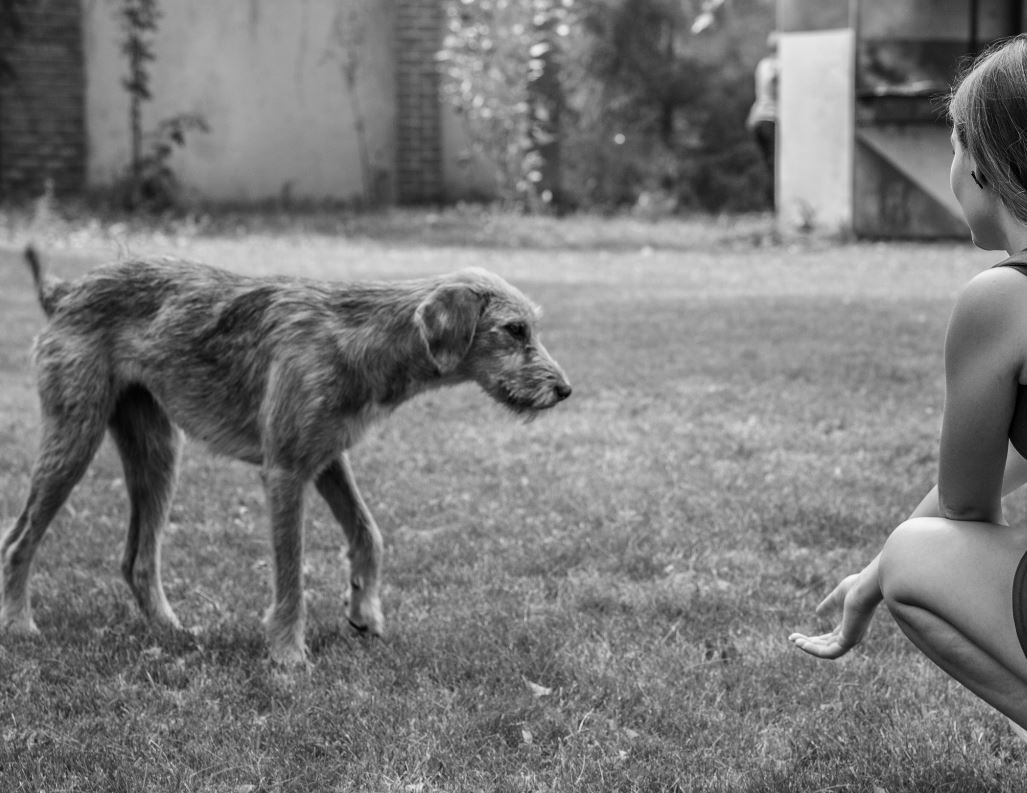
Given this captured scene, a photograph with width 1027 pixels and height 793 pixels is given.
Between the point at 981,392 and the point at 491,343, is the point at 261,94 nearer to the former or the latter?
the point at 491,343

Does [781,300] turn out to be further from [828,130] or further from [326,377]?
[326,377]

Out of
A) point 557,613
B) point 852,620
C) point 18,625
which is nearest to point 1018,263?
point 852,620

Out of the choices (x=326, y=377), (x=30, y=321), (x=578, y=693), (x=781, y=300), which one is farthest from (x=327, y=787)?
(x=781, y=300)

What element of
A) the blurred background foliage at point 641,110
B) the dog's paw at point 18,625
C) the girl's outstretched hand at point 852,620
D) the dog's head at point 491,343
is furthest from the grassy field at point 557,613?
the blurred background foliage at point 641,110

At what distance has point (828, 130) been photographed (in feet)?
54.9

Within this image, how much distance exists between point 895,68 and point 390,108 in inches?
304

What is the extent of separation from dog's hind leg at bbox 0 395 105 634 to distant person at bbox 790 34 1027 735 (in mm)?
2616

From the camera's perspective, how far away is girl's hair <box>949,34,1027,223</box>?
2523 mm

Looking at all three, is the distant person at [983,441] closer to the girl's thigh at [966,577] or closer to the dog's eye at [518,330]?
the girl's thigh at [966,577]

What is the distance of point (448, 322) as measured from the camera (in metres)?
4.01

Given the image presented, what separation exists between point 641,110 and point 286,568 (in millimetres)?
18173

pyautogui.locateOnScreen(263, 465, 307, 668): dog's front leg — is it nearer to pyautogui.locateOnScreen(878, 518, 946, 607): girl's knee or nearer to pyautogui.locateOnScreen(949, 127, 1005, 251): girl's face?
pyautogui.locateOnScreen(878, 518, 946, 607): girl's knee

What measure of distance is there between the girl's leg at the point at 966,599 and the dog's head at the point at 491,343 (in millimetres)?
1555

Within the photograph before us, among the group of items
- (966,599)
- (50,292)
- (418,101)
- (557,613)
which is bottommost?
(557,613)
